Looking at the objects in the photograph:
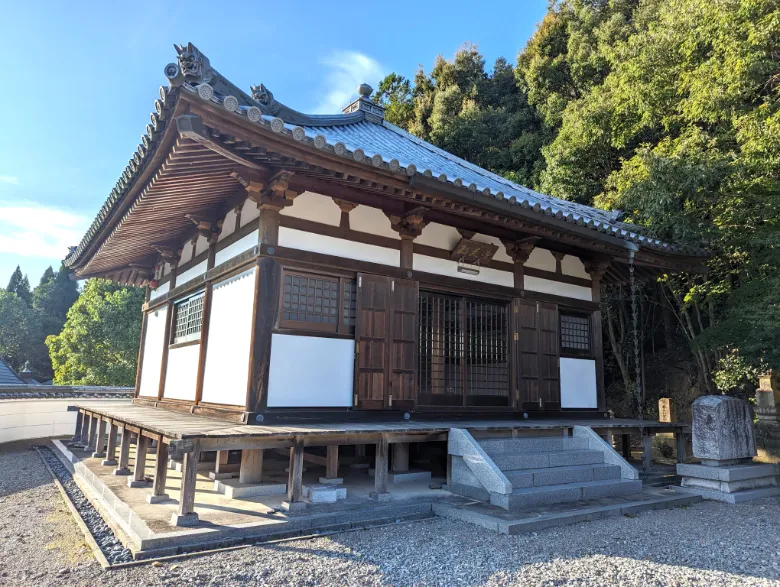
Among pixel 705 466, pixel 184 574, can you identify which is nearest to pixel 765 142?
pixel 705 466

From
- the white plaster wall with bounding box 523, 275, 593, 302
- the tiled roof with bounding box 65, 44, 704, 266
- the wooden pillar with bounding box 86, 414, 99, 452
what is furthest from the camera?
the wooden pillar with bounding box 86, 414, 99, 452

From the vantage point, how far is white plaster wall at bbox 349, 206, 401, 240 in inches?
254

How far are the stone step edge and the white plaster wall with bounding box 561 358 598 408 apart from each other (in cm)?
247

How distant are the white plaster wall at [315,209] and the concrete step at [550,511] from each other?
11.3ft

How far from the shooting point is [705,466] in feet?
21.4

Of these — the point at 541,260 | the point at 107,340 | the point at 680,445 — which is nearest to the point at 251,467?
the point at 541,260

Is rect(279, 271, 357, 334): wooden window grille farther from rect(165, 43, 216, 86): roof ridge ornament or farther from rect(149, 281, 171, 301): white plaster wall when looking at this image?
rect(149, 281, 171, 301): white plaster wall

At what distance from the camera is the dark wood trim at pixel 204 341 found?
680cm

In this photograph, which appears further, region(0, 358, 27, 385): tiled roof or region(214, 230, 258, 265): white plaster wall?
region(0, 358, 27, 385): tiled roof

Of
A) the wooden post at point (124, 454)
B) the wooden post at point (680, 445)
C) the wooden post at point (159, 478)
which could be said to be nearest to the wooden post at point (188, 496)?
the wooden post at point (159, 478)

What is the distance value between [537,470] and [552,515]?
990mm

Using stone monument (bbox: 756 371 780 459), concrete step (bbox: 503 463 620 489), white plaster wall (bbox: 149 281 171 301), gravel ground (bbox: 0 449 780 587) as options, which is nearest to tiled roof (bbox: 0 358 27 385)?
white plaster wall (bbox: 149 281 171 301)

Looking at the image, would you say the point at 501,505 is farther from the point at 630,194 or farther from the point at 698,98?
the point at 698,98

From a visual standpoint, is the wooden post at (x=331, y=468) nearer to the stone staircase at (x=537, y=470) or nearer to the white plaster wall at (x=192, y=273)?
the stone staircase at (x=537, y=470)
